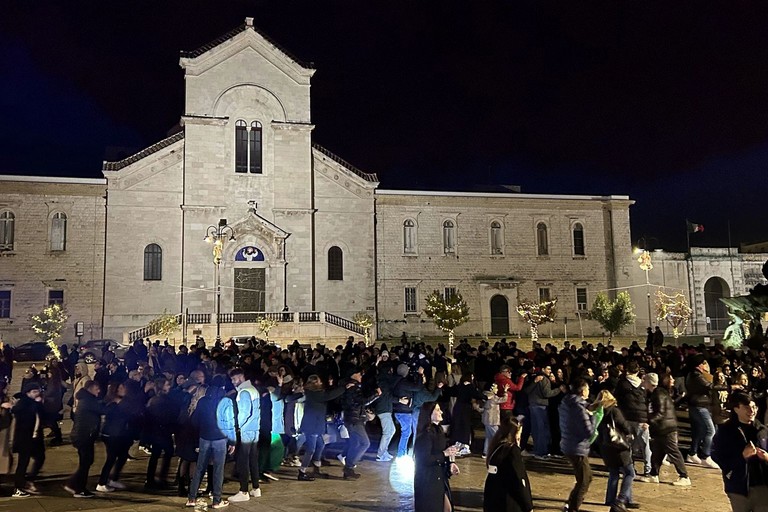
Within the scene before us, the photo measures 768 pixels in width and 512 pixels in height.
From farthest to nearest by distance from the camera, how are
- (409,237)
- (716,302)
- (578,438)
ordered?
(716,302), (409,237), (578,438)

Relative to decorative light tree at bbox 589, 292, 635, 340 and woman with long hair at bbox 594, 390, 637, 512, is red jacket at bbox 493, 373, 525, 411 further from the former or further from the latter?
decorative light tree at bbox 589, 292, 635, 340

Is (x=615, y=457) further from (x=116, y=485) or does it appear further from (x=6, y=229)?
(x=6, y=229)

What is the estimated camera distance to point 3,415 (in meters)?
9.20

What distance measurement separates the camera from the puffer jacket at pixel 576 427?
843 centimetres

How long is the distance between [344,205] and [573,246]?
50.3ft

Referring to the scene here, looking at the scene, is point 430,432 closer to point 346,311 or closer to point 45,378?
point 45,378

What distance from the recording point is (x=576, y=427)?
27.9 ft

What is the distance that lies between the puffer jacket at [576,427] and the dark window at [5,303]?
106 ft

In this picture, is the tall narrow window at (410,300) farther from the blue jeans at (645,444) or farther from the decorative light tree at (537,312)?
the blue jeans at (645,444)

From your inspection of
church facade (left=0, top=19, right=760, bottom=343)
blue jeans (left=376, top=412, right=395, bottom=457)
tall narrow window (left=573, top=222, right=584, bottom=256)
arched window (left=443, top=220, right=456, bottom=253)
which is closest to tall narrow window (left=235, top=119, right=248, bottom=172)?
church facade (left=0, top=19, right=760, bottom=343)

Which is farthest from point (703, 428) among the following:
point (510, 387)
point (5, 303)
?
point (5, 303)

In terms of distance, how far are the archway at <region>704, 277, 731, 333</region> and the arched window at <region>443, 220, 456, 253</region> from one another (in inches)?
759

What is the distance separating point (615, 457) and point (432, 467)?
9.99ft

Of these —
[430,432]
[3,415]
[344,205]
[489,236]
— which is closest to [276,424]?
[3,415]
